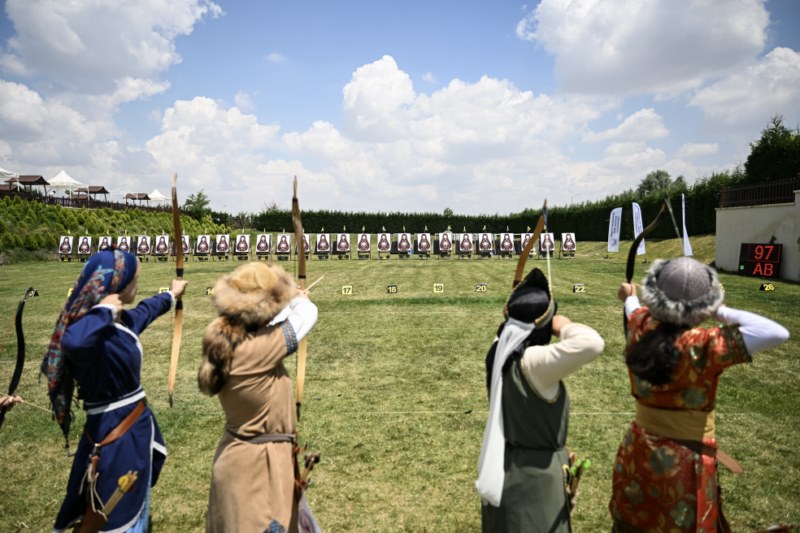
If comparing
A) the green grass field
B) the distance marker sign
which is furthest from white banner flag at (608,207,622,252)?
the green grass field

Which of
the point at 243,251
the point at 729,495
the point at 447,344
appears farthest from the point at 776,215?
the point at 243,251

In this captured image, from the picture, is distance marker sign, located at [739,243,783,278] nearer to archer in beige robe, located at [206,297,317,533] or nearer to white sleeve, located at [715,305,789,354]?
white sleeve, located at [715,305,789,354]

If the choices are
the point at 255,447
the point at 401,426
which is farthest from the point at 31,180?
the point at 255,447

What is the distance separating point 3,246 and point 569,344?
31.4 meters

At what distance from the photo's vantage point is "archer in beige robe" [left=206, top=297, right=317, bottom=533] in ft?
7.48

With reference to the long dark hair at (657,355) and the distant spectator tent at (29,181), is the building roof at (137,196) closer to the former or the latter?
the distant spectator tent at (29,181)

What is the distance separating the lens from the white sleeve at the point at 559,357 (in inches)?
78.0

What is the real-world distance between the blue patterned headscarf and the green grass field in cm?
163

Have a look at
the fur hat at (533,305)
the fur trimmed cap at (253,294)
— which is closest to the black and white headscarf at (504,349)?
the fur hat at (533,305)

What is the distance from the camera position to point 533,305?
2152 millimetres

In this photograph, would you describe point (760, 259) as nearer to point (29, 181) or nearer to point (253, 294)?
point (253, 294)

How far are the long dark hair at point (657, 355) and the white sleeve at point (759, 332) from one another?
0.68 feet

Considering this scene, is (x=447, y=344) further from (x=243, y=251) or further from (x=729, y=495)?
(x=243, y=251)

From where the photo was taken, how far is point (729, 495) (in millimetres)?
3861
